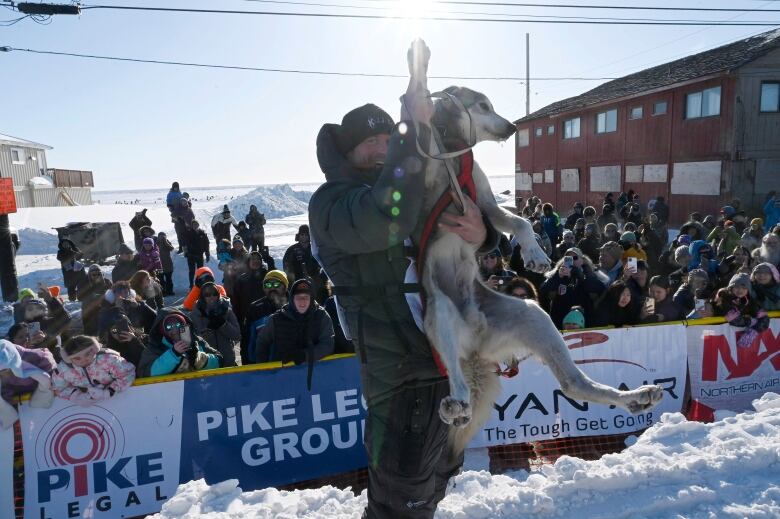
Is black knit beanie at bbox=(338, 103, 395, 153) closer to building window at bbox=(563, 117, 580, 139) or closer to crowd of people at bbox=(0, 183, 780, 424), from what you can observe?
crowd of people at bbox=(0, 183, 780, 424)

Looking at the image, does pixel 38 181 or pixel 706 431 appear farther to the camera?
pixel 38 181

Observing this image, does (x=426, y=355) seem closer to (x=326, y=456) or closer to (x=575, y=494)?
(x=575, y=494)

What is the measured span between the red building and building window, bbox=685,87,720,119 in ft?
0.12

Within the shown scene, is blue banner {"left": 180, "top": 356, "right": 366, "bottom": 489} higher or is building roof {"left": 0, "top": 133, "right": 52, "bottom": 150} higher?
building roof {"left": 0, "top": 133, "right": 52, "bottom": 150}

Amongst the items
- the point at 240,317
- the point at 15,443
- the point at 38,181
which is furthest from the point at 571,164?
the point at 38,181

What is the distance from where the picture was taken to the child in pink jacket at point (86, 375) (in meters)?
4.13

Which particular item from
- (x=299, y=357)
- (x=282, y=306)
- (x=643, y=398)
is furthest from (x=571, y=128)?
(x=643, y=398)

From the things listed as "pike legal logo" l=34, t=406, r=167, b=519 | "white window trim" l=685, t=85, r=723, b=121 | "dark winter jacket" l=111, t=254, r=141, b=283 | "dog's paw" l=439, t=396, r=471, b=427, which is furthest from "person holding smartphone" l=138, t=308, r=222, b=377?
"white window trim" l=685, t=85, r=723, b=121

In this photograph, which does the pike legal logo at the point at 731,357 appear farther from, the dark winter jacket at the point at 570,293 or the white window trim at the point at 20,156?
the white window trim at the point at 20,156

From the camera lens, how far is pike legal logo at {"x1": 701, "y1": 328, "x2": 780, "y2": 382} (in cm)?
542

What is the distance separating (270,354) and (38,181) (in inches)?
1281

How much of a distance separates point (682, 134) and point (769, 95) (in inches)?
113

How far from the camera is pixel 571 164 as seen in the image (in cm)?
2691

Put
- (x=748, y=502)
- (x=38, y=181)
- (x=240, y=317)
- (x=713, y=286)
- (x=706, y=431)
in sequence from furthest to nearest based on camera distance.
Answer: (x=38, y=181), (x=240, y=317), (x=713, y=286), (x=706, y=431), (x=748, y=502)
